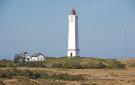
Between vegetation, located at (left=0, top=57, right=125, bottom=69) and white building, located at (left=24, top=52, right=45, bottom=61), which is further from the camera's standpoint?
white building, located at (left=24, top=52, right=45, bottom=61)

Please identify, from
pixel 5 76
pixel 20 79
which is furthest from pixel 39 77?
pixel 20 79

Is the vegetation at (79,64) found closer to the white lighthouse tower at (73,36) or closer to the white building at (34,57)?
the white lighthouse tower at (73,36)

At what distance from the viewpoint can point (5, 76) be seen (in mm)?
42531

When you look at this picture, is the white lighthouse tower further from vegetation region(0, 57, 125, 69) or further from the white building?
vegetation region(0, 57, 125, 69)

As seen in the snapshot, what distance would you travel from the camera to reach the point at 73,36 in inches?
3337

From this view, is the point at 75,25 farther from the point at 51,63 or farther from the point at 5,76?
the point at 5,76

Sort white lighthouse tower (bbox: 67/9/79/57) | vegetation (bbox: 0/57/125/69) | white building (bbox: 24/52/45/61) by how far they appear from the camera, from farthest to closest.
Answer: white building (bbox: 24/52/45/61) < white lighthouse tower (bbox: 67/9/79/57) < vegetation (bbox: 0/57/125/69)

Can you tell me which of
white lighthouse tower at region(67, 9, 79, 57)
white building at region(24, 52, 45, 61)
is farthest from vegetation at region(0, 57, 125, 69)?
white building at region(24, 52, 45, 61)

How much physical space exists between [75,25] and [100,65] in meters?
20.0

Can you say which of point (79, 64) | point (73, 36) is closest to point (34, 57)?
point (73, 36)

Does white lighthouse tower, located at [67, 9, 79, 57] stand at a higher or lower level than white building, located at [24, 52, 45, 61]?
higher

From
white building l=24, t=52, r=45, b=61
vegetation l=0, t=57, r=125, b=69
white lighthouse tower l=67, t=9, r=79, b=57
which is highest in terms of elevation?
white lighthouse tower l=67, t=9, r=79, b=57

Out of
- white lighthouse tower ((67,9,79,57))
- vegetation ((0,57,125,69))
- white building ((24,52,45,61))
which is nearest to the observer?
vegetation ((0,57,125,69))

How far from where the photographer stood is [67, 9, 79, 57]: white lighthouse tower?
83125 millimetres
